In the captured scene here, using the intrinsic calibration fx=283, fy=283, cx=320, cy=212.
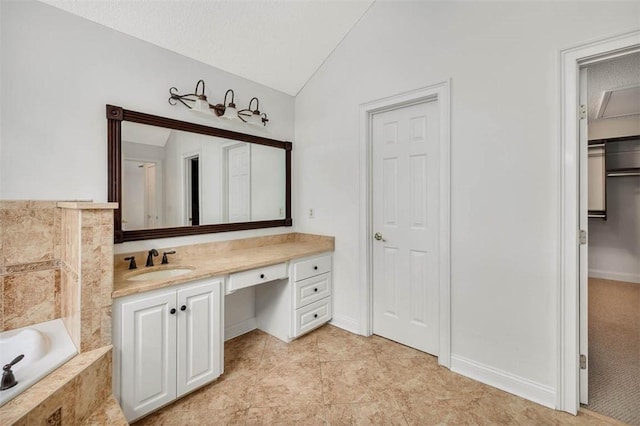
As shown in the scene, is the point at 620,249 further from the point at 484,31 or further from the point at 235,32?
the point at 235,32

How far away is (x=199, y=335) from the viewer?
1815 mm

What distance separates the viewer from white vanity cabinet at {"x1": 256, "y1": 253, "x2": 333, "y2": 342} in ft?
8.08

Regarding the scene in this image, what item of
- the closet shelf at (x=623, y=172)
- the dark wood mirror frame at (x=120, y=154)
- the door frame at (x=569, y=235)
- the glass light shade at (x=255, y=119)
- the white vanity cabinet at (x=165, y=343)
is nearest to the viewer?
the white vanity cabinet at (x=165, y=343)

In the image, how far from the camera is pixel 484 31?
1931 mm

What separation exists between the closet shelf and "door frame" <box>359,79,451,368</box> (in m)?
3.80

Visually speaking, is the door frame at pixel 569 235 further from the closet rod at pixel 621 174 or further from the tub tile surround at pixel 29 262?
the closet rod at pixel 621 174

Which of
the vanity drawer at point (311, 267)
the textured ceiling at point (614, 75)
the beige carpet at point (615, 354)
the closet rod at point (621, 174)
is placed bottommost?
the beige carpet at point (615, 354)

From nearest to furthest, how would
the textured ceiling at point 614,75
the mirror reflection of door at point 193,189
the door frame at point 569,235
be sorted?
1. the door frame at point 569,235
2. the textured ceiling at point 614,75
3. the mirror reflection of door at point 193,189

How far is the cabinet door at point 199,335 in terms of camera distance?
1738mm

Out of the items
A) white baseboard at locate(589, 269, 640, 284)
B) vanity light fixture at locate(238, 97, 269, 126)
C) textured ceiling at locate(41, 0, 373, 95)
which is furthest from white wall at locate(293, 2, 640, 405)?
white baseboard at locate(589, 269, 640, 284)

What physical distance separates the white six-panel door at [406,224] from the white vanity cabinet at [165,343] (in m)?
1.45

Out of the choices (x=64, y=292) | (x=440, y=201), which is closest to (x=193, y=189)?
(x=64, y=292)

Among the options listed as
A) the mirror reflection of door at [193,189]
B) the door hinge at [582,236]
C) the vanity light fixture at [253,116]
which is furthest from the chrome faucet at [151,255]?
the door hinge at [582,236]

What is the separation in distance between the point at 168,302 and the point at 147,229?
2.25 ft
